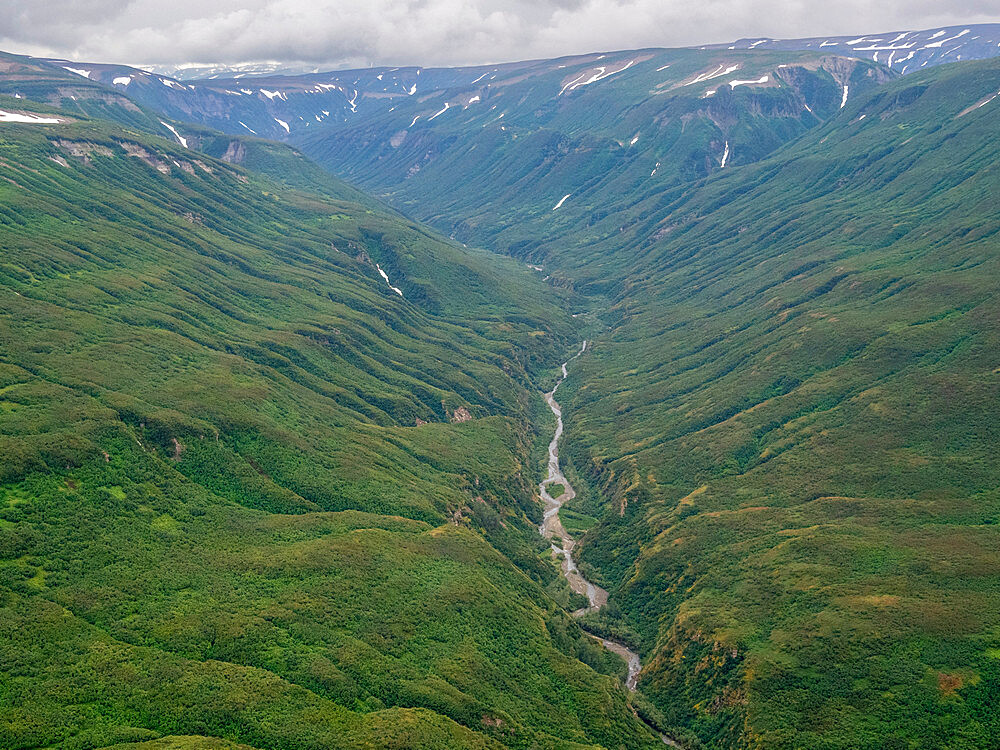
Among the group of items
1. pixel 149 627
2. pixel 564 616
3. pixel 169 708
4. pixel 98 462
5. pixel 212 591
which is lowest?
pixel 169 708

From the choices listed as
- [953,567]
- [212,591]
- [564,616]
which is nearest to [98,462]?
[212,591]

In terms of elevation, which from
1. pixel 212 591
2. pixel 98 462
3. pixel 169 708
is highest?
pixel 98 462

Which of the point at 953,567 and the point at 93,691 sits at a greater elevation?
the point at 953,567

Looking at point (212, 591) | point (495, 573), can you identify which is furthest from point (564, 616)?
point (212, 591)

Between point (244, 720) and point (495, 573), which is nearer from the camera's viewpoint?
point (244, 720)

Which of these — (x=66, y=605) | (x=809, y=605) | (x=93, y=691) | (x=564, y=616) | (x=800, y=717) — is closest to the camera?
(x=93, y=691)

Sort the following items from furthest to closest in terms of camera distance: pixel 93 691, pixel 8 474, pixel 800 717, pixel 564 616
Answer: pixel 564 616 < pixel 8 474 < pixel 800 717 < pixel 93 691

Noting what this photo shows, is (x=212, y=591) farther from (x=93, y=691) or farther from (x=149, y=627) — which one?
(x=93, y=691)

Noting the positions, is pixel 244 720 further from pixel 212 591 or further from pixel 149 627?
pixel 212 591

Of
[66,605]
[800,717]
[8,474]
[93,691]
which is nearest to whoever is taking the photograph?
[93,691]
